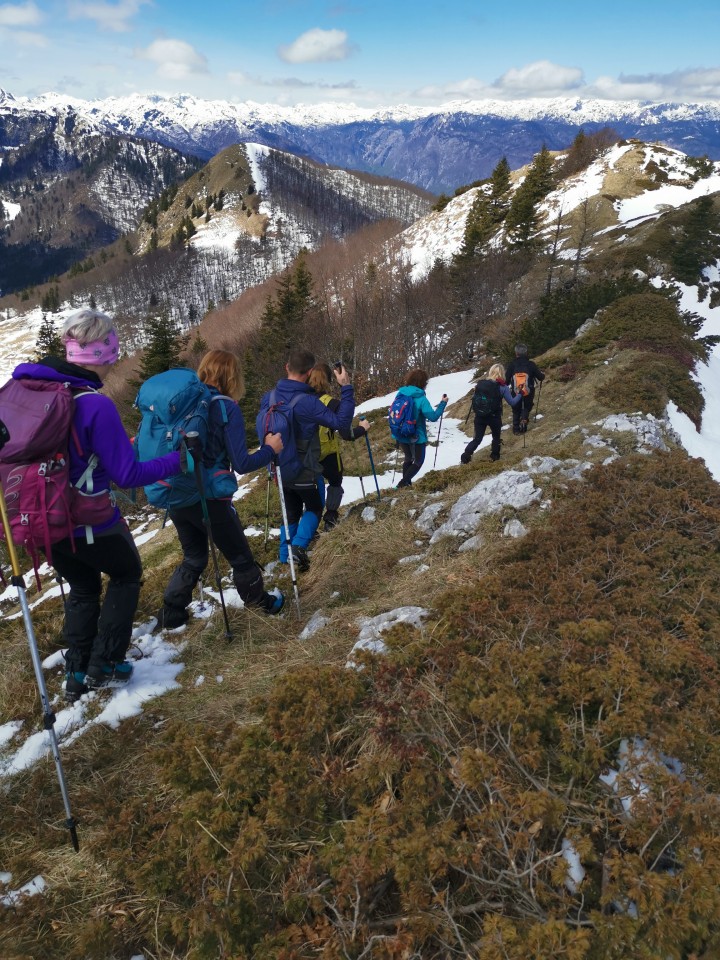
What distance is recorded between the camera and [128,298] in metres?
143

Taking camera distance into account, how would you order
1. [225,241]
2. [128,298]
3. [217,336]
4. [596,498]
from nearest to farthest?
[596,498] → [217,336] → [128,298] → [225,241]

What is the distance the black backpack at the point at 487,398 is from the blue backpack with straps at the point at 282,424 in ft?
19.5

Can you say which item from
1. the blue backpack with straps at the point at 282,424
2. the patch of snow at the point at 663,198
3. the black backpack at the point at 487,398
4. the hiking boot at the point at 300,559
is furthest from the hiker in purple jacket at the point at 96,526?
the patch of snow at the point at 663,198

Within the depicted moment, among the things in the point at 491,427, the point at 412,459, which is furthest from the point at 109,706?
the point at 491,427

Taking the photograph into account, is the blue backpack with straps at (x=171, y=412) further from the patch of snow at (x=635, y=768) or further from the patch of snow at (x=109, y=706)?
the patch of snow at (x=635, y=768)

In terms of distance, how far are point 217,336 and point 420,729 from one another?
8398 cm

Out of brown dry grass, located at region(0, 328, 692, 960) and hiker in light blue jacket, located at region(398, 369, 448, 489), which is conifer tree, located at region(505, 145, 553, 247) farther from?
brown dry grass, located at region(0, 328, 692, 960)

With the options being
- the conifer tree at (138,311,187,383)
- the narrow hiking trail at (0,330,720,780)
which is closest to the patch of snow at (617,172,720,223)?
the conifer tree at (138,311,187,383)

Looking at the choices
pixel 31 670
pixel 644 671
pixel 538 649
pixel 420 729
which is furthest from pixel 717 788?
pixel 31 670

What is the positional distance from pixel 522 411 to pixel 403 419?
544cm

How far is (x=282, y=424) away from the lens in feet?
19.5

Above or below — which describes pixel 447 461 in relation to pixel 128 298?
below

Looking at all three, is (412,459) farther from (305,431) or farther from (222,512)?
(222,512)

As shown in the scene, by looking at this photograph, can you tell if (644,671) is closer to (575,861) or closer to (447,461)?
(575,861)
